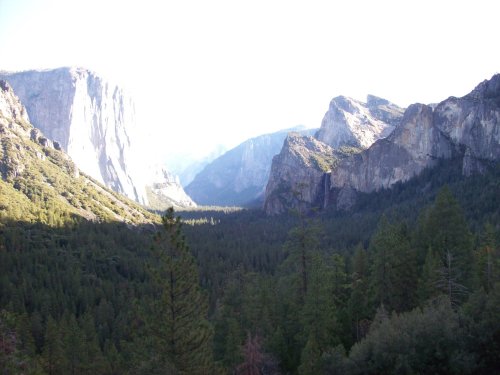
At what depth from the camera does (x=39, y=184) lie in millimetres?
143875

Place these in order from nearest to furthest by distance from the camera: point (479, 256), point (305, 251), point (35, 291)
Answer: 1. point (305, 251)
2. point (479, 256)
3. point (35, 291)

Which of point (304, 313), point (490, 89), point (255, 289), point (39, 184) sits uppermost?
point (490, 89)

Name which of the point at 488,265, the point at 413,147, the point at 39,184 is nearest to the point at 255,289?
the point at 488,265

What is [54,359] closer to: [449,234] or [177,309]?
[177,309]

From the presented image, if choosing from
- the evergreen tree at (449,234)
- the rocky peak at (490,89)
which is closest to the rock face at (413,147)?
the rocky peak at (490,89)

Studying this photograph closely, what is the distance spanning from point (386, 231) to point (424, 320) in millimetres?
18016

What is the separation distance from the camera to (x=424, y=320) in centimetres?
2397

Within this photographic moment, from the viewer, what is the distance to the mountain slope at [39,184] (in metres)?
121

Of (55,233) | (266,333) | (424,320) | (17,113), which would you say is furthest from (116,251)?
(17,113)

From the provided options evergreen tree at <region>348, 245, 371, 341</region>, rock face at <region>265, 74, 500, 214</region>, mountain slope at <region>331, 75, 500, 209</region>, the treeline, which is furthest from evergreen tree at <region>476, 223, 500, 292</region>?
mountain slope at <region>331, 75, 500, 209</region>

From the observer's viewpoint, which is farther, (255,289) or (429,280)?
(255,289)

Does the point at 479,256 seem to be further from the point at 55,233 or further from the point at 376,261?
the point at 55,233

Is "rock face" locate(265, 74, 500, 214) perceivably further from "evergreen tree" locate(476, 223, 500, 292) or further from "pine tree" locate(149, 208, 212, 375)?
"pine tree" locate(149, 208, 212, 375)

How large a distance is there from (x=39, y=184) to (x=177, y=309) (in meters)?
137
